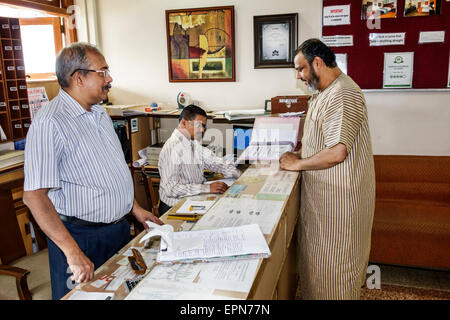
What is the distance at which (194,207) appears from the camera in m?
2.05

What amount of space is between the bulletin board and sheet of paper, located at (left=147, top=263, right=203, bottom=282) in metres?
2.67

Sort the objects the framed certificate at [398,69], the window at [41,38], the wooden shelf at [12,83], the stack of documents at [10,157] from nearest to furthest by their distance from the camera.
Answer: the stack of documents at [10,157]
the wooden shelf at [12,83]
the framed certificate at [398,69]
the window at [41,38]

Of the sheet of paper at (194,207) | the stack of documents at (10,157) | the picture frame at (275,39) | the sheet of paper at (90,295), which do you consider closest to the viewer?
the sheet of paper at (90,295)

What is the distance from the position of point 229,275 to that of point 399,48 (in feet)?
9.17

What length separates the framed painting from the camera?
3318 mm

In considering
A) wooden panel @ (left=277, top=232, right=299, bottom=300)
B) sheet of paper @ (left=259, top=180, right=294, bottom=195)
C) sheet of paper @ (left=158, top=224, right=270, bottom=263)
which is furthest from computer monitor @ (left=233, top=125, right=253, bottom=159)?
sheet of paper @ (left=158, top=224, right=270, bottom=263)

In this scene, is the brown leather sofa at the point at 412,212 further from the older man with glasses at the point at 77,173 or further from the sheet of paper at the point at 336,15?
the older man with glasses at the point at 77,173

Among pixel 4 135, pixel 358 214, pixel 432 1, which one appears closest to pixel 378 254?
pixel 358 214

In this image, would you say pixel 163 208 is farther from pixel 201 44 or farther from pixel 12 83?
pixel 201 44

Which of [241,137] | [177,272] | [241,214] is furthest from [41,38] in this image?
[177,272]

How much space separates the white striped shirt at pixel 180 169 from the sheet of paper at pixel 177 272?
4.31ft

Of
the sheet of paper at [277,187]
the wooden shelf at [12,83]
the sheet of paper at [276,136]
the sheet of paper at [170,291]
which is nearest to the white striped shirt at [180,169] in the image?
the sheet of paper at [276,136]

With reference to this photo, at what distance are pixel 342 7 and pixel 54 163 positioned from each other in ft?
8.81

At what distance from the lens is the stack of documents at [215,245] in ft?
3.42
